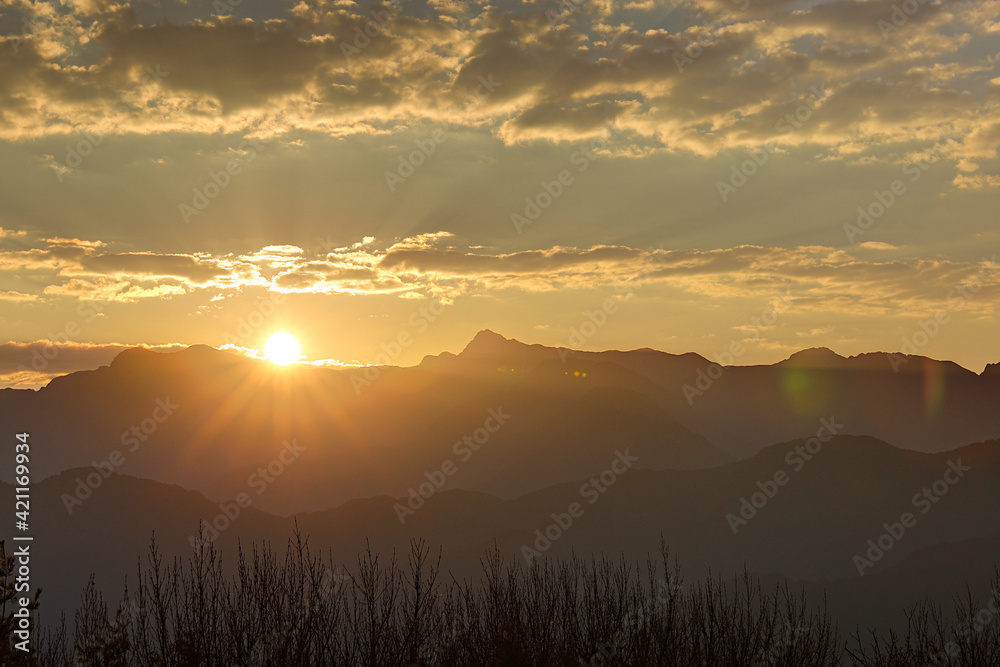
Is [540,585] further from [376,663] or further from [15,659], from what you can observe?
Result: [15,659]

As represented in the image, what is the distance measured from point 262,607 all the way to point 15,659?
28.4 feet

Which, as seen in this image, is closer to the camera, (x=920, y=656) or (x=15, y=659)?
(x=15, y=659)

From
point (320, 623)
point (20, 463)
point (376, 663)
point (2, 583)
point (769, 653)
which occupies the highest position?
point (20, 463)

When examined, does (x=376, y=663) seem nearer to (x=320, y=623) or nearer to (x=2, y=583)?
(x=320, y=623)

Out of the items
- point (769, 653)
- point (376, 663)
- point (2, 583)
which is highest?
point (2, 583)

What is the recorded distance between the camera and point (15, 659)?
15289mm

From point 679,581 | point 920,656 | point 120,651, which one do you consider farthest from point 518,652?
point 920,656

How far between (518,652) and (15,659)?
1213 centimetres

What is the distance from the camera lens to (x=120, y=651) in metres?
13.8

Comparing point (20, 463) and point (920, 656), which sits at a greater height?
point (20, 463)

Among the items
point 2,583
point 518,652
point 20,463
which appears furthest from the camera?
point 518,652

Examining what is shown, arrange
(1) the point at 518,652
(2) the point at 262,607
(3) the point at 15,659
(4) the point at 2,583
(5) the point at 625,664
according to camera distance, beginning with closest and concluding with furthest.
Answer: (4) the point at 2,583 < (3) the point at 15,659 < (1) the point at 518,652 < (2) the point at 262,607 < (5) the point at 625,664

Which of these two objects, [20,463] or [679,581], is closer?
[20,463]

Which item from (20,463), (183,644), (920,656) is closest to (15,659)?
(20,463)
